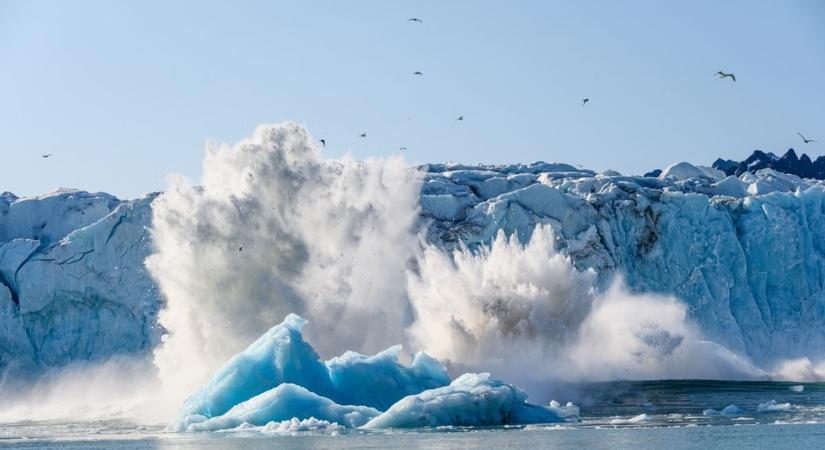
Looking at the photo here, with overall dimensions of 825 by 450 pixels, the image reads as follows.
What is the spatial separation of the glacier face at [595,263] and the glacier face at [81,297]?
4 cm

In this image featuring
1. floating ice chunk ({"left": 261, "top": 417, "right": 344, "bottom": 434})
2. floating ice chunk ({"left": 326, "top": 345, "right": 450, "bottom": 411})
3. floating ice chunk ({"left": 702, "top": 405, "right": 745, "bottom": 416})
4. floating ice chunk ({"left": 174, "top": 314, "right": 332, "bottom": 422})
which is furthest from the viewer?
floating ice chunk ({"left": 702, "top": 405, "right": 745, "bottom": 416})

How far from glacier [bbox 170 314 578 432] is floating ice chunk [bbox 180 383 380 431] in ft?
0.09

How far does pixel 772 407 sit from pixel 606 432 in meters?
8.98

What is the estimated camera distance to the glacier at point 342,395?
3494 cm

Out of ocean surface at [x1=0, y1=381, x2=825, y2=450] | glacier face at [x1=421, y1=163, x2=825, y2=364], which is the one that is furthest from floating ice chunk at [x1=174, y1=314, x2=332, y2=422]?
glacier face at [x1=421, y1=163, x2=825, y2=364]

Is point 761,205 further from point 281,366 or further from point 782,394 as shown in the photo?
point 281,366

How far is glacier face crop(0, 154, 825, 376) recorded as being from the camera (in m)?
55.2

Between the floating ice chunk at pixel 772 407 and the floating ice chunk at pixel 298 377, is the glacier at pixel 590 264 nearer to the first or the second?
the floating ice chunk at pixel 772 407

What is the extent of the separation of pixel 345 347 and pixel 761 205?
69.4 feet

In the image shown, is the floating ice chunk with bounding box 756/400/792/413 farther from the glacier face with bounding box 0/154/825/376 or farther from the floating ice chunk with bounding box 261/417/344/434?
the glacier face with bounding box 0/154/825/376

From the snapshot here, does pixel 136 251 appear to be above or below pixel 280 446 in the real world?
above

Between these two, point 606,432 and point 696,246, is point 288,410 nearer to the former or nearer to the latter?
point 606,432

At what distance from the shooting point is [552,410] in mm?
37406

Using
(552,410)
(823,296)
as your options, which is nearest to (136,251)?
(552,410)
